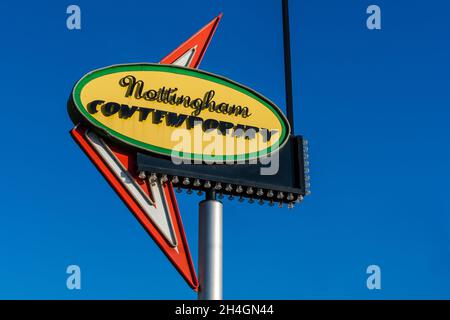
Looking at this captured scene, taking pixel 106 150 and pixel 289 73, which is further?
pixel 289 73

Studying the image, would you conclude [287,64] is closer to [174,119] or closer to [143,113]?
[174,119]

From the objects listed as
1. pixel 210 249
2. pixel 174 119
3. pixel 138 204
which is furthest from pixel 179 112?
pixel 210 249

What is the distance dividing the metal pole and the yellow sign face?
1.23 meters

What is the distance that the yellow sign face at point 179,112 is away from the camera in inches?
760

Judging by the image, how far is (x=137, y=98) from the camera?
781 inches

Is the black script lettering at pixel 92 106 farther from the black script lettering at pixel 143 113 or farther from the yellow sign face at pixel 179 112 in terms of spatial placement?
the black script lettering at pixel 143 113

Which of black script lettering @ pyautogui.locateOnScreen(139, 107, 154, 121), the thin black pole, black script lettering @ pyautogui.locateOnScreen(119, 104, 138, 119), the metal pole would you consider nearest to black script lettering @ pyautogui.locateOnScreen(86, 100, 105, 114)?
black script lettering @ pyautogui.locateOnScreen(119, 104, 138, 119)

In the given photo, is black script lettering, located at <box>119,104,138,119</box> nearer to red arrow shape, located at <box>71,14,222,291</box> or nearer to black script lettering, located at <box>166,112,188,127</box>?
red arrow shape, located at <box>71,14,222,291</box>

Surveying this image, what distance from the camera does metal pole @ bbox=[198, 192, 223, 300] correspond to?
18.7 metres
